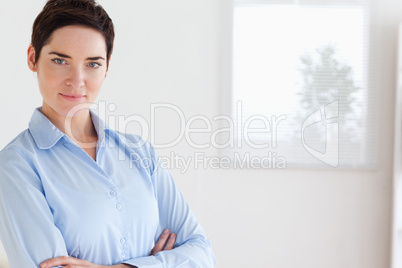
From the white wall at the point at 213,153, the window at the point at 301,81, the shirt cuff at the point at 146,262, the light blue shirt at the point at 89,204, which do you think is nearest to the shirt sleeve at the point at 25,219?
the light blue shirt at the point at 89,204

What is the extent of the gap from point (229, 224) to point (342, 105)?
1.04m

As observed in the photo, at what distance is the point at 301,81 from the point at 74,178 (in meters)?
2.05

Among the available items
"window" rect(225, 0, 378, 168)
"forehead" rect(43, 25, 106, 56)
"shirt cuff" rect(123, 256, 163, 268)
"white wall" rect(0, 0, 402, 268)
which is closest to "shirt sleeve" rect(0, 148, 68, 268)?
"shirt cuff" rect(123, 256, 163, 268)

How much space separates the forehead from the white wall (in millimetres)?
1701

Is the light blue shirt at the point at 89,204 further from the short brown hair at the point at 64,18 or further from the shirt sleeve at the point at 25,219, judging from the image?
the short brown hair at the point at 64,18

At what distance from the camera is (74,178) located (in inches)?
50.5

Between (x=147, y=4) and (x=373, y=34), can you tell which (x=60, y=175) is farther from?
(x=373, y=34)

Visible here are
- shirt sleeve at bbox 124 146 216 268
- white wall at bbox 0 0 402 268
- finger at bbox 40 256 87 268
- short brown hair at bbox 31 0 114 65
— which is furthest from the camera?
white wall at bbox 0 0 402 268

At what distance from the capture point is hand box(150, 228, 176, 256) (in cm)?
145

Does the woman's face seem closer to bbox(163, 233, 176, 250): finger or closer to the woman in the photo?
the woman

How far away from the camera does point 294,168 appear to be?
3.05 metres

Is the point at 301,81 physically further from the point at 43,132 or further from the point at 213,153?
the point at 43,132

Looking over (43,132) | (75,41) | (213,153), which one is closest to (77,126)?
(43,132)

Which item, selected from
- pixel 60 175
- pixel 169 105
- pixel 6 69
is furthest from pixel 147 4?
pixel 60 175
